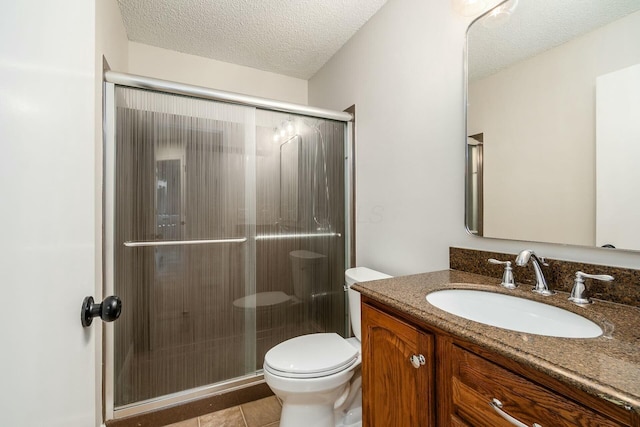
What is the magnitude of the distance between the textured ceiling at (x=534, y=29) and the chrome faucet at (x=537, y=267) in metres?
0.76

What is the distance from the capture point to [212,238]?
1708mm

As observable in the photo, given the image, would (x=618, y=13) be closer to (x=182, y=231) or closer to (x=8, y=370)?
(x=8, y=370)

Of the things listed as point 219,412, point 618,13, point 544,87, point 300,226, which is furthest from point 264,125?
point 219,412

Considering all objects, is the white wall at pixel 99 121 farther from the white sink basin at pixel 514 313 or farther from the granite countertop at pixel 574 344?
the white sink basin at pixel 514 313

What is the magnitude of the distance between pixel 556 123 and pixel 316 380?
1417 millimetres

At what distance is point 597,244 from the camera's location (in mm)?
889

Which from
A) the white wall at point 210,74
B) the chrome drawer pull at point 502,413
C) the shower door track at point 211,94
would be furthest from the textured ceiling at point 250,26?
the chrome drawer pull at point 502,413

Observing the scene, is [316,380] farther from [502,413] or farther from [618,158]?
[618,158]

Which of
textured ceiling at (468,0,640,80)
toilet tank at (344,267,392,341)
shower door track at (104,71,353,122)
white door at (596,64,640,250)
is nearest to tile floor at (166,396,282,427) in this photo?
toilet tank at (344,267,392,341)

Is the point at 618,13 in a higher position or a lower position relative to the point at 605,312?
higher

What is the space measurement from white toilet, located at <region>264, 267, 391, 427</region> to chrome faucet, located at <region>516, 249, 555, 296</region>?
2.79 ft

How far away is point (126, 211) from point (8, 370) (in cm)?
138

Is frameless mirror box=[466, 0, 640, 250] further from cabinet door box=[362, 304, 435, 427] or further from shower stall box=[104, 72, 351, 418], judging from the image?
shower stall box=[104, 72, 351, 418]

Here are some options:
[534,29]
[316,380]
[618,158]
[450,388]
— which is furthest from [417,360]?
[534,29]
